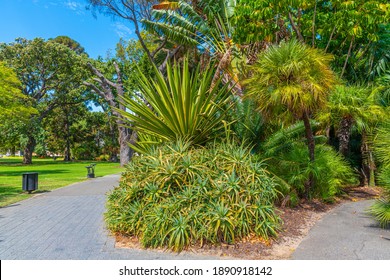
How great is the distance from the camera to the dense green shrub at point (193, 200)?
16.6ft

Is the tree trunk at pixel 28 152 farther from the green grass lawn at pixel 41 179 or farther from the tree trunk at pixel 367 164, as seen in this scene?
the tree trunk at pixel 367 164

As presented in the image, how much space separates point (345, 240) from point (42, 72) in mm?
40233

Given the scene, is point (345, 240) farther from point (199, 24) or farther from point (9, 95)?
point (9, 95)

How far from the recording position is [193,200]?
17.6 feet

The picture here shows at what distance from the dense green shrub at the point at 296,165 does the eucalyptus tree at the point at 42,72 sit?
109 ft

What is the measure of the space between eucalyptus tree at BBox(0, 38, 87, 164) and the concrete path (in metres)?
35.0

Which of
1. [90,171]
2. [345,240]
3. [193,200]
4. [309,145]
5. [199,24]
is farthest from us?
[90,171]

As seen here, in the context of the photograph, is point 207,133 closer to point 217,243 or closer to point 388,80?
point 217,243

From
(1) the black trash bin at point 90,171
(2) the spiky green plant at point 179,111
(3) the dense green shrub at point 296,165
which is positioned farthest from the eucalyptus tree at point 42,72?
(3) the dense green shrub at point 296,165

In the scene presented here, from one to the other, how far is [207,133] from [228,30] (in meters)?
8.85

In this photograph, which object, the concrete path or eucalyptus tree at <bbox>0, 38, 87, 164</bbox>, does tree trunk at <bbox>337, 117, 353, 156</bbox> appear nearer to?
the concrete path

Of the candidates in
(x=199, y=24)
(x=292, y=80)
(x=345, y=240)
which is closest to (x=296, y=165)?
(x=292, y=80)

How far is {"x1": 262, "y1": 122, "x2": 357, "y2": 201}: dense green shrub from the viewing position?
761cm

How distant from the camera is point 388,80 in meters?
11.8
